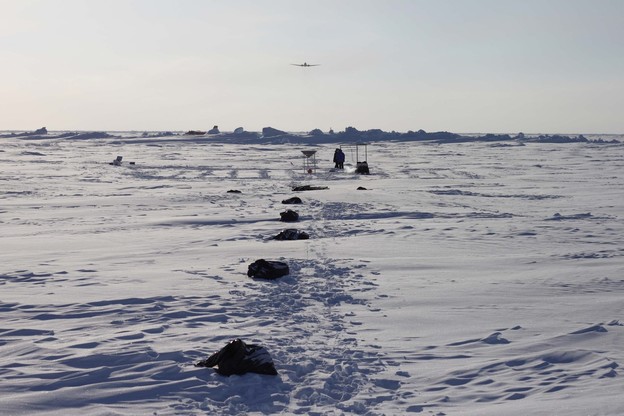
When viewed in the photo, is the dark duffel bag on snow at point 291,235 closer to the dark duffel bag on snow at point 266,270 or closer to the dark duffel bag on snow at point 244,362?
the dark duffel bag on snow at point 266,270

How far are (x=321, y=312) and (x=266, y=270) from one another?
187 cm

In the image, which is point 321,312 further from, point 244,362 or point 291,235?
point 291,235

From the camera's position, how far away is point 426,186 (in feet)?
79.7

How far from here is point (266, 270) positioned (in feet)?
30.4

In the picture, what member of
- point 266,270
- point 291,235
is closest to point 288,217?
point 291,235

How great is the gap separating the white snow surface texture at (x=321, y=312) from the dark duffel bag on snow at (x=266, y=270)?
189mm

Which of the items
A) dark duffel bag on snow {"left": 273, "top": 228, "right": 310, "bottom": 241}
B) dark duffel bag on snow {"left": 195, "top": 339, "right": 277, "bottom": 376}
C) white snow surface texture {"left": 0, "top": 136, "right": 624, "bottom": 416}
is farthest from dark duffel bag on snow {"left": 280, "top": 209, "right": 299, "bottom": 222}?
dark duffel bag on snow {"left": 195, "top": 339, "right": 277, "bottom": 376}

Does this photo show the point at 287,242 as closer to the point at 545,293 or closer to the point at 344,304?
the point at 344,304

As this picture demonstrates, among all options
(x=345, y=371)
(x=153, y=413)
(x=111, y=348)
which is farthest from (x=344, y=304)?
(x=153, y=413)

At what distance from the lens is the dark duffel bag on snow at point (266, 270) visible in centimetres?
927

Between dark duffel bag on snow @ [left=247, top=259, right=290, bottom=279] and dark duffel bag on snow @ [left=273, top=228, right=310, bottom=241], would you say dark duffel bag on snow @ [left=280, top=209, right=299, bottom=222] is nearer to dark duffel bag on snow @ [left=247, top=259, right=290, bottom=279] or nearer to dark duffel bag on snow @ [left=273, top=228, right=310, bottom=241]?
dark duffel bag on snow @ [left=273, top=228, right=310, bottom=241]

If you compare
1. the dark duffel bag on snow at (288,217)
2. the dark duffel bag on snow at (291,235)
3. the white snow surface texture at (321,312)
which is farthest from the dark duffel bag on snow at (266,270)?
the dark duffel bag on snow at (288,217)

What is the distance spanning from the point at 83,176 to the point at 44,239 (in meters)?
17.6

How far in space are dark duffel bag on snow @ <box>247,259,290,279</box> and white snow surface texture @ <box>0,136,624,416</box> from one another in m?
0.19
